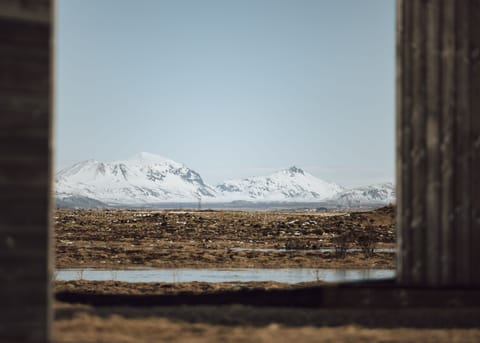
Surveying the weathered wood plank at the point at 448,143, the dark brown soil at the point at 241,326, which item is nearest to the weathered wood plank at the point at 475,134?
the weathered wood plank at the point at 448,143

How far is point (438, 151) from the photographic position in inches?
486

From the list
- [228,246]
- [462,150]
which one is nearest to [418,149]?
[462,150]

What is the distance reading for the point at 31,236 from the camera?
8.20 meters

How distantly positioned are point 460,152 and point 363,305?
9.58 feet

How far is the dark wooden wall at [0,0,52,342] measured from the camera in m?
8.16

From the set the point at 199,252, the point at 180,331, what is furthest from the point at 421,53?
the point at 199,252

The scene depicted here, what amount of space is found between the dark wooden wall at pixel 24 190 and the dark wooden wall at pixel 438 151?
628 centimetres

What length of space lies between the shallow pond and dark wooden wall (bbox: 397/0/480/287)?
12053mm

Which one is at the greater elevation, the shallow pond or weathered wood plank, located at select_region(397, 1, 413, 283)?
weathered wood plank, located at select_region(397, 1, 413, 283)

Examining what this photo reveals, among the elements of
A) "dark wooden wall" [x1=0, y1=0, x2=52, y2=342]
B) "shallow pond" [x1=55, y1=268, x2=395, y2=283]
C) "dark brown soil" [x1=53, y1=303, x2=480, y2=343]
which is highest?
"dark wooden wall" [x1=0, y1=0, x2=52, y2=342]

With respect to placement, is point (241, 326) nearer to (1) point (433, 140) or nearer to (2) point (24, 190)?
(1) point (433, 140)

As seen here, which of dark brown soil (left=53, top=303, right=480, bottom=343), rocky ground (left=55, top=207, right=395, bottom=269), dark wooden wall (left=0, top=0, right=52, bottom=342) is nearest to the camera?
dark wooden wall (left=0, top=0, right=52, bottom=342)

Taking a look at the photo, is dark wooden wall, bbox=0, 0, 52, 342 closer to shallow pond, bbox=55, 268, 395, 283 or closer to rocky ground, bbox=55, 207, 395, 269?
shallow pond, bbox=55, 268, 395, 283

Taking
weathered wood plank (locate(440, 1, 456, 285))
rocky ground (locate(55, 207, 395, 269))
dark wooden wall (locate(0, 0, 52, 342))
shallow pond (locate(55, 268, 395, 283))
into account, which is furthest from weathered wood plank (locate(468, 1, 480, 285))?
rocky ground (locate(55, 207, 395, 269))
